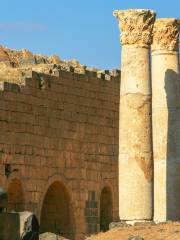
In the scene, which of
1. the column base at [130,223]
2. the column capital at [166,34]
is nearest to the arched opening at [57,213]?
the column capital at [166,34]

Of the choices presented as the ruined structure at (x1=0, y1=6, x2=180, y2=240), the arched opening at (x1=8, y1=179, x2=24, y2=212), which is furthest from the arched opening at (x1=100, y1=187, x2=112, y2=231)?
the arched opening at (x1=8, y1=179, x2=24, y2=212)

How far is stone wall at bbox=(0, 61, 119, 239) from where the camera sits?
25594 millimetres

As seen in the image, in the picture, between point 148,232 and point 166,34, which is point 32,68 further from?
point 148,232

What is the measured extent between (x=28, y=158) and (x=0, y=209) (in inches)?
599

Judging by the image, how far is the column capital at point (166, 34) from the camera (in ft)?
83.3

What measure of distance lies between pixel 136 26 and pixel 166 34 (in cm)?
290

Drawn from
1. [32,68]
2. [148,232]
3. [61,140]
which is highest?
[32,68]

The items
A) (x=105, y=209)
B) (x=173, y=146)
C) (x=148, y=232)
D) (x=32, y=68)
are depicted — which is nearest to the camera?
(x=148, y=232)

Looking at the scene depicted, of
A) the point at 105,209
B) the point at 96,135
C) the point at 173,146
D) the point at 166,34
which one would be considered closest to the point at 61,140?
the point at 96,135

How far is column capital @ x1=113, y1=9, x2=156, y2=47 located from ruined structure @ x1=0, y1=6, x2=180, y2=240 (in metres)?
0.02

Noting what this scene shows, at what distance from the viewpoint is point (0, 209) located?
1084 cm

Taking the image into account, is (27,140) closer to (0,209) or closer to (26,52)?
(26,52)

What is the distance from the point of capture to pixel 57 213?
28.2 metres

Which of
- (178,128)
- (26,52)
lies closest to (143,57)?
(178,128)
